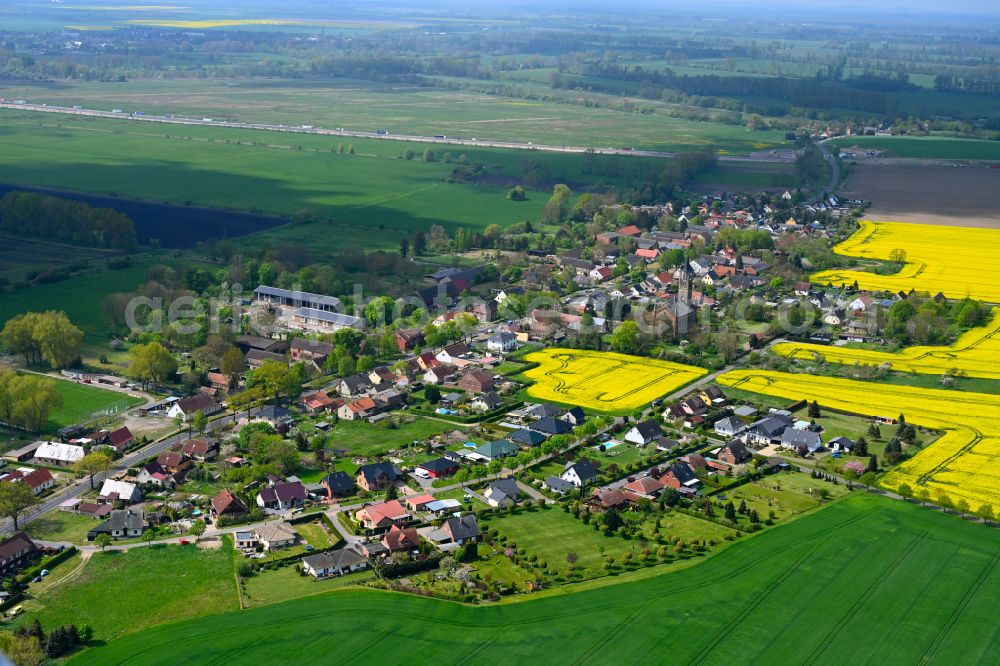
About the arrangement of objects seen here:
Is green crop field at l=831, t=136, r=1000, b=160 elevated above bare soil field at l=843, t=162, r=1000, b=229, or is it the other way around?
green crop field at l=831, t=136, r=1000, b=160

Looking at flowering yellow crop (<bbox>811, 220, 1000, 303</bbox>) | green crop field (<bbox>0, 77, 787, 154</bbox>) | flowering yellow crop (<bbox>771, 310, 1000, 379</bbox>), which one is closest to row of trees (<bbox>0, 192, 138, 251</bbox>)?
flowering yellow crop (<bbox>771, 310, 1000, 379</bbox>)

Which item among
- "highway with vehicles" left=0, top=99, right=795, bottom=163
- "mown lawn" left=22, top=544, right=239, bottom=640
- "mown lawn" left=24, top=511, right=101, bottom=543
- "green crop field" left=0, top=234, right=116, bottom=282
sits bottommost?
"mown lawn" left=24, top=511, right=101, bottom=543

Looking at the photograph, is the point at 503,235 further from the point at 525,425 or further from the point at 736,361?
the point at 525,425

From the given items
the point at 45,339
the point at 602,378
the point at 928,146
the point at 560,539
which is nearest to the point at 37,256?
the point at 45,339

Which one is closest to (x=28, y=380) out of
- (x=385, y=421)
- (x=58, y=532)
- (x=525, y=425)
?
(x=58, y=532)

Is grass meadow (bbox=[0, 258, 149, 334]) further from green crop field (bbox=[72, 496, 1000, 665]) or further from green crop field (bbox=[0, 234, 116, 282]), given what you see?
green crop field (bbox=[72, 496, 1000, 665])

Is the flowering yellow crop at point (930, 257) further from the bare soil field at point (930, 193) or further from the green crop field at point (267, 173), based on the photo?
the green crop field at point (267, 173)
